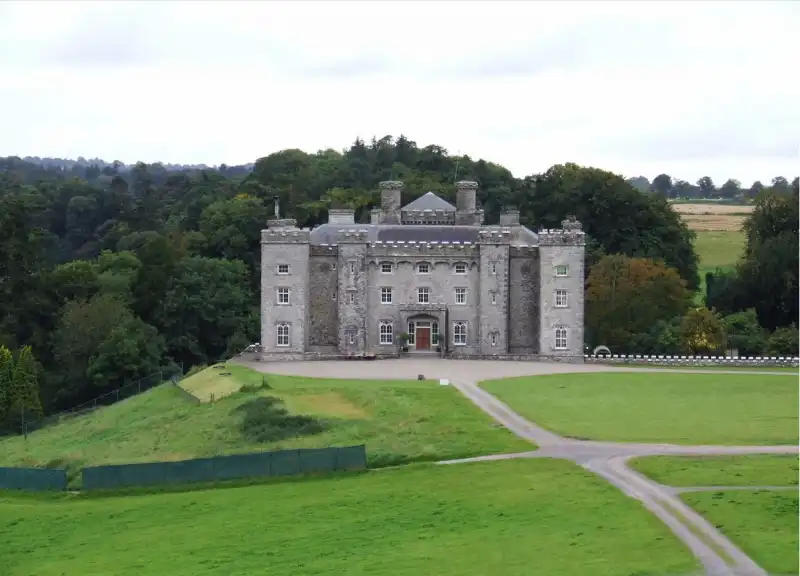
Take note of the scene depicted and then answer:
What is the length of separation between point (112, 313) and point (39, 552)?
1520 inches

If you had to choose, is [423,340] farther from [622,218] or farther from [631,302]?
[622,218]

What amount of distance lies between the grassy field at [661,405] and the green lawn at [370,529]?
243 inches

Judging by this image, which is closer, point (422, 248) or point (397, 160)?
point (422, 248)

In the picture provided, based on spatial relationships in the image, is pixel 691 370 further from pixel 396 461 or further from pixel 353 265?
pixel 396 461

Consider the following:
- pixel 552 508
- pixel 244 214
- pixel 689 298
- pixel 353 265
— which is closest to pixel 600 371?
pixel 353 265

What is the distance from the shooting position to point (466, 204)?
72.8m

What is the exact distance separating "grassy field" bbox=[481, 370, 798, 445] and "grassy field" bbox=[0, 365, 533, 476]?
2.90 meters

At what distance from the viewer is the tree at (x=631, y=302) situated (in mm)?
71375

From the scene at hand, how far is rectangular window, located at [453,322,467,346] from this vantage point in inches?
2653

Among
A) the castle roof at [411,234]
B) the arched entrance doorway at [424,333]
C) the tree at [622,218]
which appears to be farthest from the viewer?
the tree at [622,218]

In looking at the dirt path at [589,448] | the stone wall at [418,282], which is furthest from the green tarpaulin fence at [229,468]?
the stone wall at [418,282]

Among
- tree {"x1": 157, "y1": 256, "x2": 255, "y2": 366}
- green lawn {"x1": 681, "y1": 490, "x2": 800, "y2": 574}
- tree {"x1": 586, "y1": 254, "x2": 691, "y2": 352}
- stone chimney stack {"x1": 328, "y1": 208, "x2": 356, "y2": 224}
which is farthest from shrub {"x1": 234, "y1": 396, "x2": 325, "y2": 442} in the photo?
tree {"x1": 157, "y1": 256, "x2": 255, "y2": 366}

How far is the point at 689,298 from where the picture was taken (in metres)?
77.5

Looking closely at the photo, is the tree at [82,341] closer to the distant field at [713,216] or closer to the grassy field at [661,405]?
the grassy field at [661,405]
